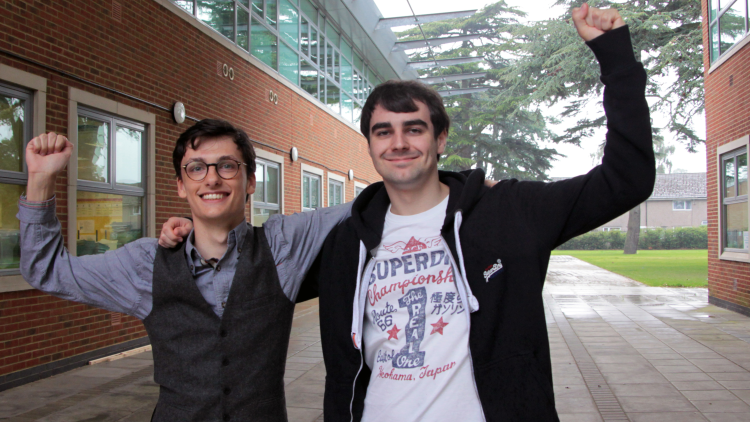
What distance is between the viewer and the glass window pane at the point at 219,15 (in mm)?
8602

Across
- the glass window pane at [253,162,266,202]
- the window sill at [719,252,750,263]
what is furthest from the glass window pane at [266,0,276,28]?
the window sill at [719,252,750,263]

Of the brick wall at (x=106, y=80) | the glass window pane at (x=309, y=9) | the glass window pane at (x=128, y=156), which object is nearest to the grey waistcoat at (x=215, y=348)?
the brick wall at (x=106, y=80)

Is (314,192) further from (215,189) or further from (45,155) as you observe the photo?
(45,155)

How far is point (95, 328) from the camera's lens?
19.9ft

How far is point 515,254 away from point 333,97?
1422cm

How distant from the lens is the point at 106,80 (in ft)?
20.8

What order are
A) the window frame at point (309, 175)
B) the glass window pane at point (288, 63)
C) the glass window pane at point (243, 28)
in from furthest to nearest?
the window frame at point (309, 175) < the glass window pane at point (288, 63) < the glass window pane at point (243, 28)

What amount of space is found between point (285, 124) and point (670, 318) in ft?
25.5

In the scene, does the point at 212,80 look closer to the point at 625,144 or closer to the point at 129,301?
the point at 129,301

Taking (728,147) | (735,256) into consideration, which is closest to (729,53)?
(728,147)

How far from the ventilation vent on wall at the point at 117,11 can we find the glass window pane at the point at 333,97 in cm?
859

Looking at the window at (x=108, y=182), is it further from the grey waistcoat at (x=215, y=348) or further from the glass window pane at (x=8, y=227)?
the grey waistcoat at (x=215, y=348)

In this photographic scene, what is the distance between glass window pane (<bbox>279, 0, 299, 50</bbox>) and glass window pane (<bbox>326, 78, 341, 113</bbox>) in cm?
245

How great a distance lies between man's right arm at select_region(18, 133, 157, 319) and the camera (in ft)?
5.57
